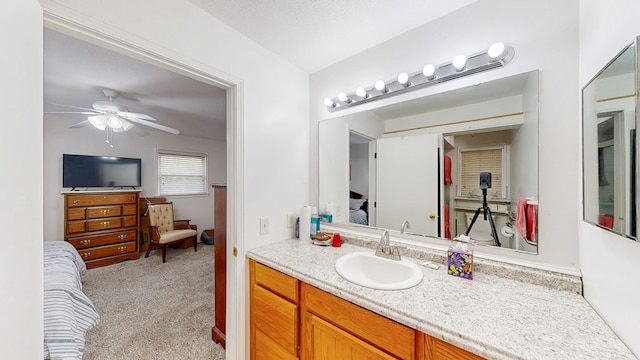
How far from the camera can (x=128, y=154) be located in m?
3.94

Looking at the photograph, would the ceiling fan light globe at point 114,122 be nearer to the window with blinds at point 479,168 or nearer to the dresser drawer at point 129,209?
the dresser drawer at point 129,209

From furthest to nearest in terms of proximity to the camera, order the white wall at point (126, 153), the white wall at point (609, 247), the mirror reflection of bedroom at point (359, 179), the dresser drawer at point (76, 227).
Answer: the white wall at point (126, 153)
the dresser drawer at point (76, 227)
the mirror reflection of bedroom at point (359, 179)
the white wall at point (609, 247)

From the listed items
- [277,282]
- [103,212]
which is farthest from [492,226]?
[103,212]

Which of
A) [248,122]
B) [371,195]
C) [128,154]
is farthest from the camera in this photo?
[128,154]

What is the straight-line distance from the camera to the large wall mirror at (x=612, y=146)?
0.60 meters

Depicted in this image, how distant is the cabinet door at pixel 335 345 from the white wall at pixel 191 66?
630 mm

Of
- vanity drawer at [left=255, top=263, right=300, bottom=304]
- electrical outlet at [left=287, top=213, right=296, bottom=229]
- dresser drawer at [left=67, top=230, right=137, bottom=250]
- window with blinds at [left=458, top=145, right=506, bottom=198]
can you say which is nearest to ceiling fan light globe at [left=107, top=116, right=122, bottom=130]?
dresser drawer at [left=67, top=230, right=137, bottom=250]

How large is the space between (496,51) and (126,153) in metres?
5.18

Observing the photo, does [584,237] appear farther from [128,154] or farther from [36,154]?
[128,154]

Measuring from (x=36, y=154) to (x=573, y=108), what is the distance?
201 centimetres

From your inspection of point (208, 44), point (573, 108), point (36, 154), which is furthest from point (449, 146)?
point (36, 154)

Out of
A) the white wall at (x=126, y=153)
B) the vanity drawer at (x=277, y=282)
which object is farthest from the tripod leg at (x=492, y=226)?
the white wall at (x=126, y=153)

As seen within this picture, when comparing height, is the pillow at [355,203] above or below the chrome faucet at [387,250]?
above

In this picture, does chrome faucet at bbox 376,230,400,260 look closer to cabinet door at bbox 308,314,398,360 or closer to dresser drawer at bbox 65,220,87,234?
cabinet door at bbox 308,314,398,360
